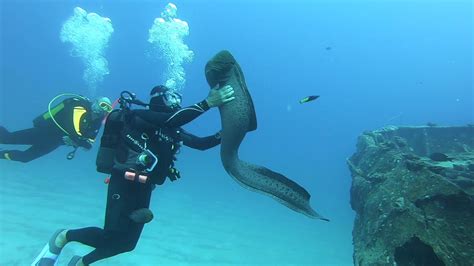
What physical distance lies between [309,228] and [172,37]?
81.6 ft

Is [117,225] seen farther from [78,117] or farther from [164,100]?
[78,117]

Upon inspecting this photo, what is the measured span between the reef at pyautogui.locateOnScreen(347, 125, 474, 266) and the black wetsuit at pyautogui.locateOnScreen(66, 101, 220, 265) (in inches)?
146

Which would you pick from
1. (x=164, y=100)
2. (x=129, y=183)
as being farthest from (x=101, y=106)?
(x=129, y=183)

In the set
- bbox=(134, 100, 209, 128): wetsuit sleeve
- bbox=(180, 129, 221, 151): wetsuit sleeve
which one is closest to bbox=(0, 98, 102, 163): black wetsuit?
bbox=(180, 129, 221, 151): wetsuit sleeve

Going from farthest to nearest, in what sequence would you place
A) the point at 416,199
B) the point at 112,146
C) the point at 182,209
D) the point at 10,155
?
1. the point at 182,209
2. the point at 10,155
3. the point at 416,199
4. the point at 112,146

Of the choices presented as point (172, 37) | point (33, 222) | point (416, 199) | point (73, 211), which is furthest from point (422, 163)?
point (172, 37)

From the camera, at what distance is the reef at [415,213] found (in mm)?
5129

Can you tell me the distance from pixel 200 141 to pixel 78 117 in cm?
322

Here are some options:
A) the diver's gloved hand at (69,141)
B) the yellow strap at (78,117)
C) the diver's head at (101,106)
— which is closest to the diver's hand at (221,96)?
the diver's head at (101,106)

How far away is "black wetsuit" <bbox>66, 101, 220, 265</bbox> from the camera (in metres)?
5.49

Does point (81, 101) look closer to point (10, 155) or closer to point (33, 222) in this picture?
point (10, 155)

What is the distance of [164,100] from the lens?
5906mm

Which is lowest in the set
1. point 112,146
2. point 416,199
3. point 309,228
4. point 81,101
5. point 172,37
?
point 112,146

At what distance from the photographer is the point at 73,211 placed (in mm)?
13797
